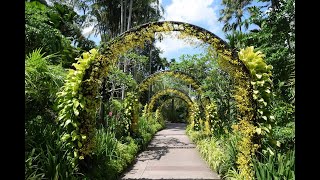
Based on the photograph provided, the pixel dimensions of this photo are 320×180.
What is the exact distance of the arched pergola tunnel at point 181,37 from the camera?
4844mm

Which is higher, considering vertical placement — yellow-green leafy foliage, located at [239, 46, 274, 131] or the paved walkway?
yellow-green leafy foliage, located at [239, 46, 274, 131]

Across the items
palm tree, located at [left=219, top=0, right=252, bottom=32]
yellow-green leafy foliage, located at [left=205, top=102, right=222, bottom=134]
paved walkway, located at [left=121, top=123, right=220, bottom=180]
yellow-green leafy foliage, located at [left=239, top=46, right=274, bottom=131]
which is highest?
palm tree, located at [left=219, top=0, right=252, bottom=32]

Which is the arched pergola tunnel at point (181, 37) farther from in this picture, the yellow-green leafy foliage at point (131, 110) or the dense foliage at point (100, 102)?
the yellow-green leafy foliage at point (131, 110)

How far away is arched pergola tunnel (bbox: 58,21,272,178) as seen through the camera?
4.84 m

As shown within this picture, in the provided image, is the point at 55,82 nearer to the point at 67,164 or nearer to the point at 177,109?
the point at 67,164

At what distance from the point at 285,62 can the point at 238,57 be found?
2.73 meters

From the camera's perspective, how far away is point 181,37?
562cm

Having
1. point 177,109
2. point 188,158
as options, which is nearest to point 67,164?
point 188,158

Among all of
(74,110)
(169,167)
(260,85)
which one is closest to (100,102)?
(74,110)

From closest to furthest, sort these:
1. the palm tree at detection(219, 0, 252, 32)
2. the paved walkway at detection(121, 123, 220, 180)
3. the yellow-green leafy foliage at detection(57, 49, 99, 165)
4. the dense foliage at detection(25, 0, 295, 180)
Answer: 1. the dense foliage at detection(25, 0, 295, 180)
2. the yellow-green leafy foliage at detection(57, 49, 99, 165)
3. the paved walkway at detection(121, 123, 220, 180)
4. the palm tree at detection(219, 0, 252, 32)

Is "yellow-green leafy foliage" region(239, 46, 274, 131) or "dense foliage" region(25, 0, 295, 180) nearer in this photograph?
"dense foliage" region(25, 0, 295, 180)

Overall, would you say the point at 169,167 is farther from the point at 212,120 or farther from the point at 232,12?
the point at 232,12

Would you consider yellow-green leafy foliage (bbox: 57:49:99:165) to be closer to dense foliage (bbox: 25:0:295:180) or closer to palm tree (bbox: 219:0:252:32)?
dense foliage (bbox: 25:0:295:180)

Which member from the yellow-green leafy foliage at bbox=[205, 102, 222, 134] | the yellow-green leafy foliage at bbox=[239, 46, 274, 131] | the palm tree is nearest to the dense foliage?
the yellow-green leafy foliage at bbox=[239, 46, 274, 131]
